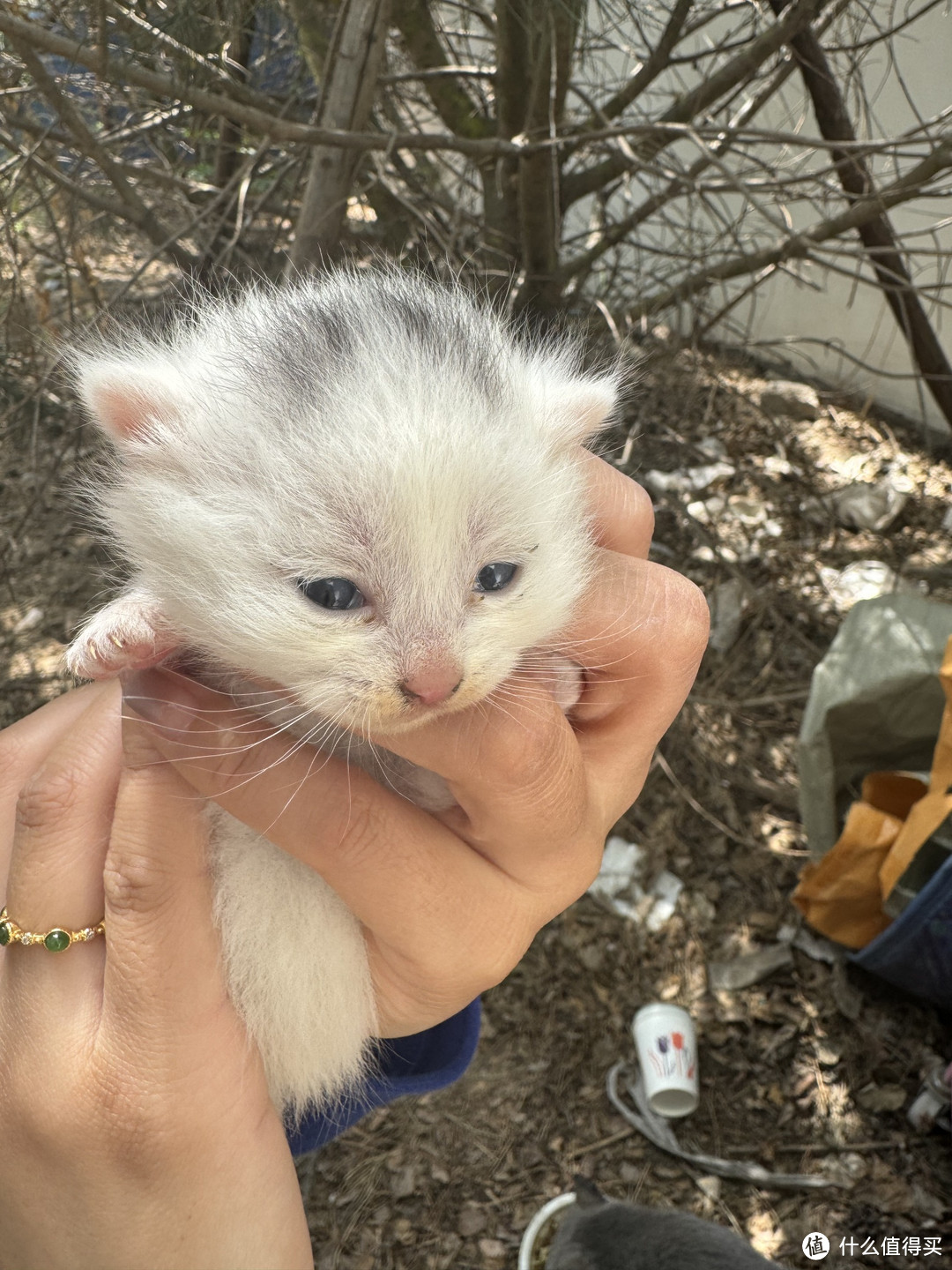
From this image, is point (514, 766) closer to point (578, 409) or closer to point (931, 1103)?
point (578, 409)

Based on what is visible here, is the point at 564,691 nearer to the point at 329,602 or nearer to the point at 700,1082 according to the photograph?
the point at 329,602

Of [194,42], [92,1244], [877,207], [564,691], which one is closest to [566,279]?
[877,207]

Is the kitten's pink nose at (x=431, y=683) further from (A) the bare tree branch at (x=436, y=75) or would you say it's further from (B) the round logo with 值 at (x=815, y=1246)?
(A) the bare tree branch at (x=436, y=75)

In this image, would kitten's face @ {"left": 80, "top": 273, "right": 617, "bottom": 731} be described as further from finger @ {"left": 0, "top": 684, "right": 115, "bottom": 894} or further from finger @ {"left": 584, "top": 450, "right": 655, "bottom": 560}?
finger @ {"left": 0, "top": 684, "right": 115, "bottom": 894}

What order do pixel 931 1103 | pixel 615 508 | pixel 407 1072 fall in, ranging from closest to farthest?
pixel 615 508 < pixel 407 1072 < pixel 931 1103

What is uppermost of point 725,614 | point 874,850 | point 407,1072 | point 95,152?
point 95,152

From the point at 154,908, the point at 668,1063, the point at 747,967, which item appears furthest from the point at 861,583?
the point at 154,908

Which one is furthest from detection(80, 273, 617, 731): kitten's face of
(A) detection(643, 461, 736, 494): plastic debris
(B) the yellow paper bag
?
(A) detection(643, 461, 736, 494): plastic debris
